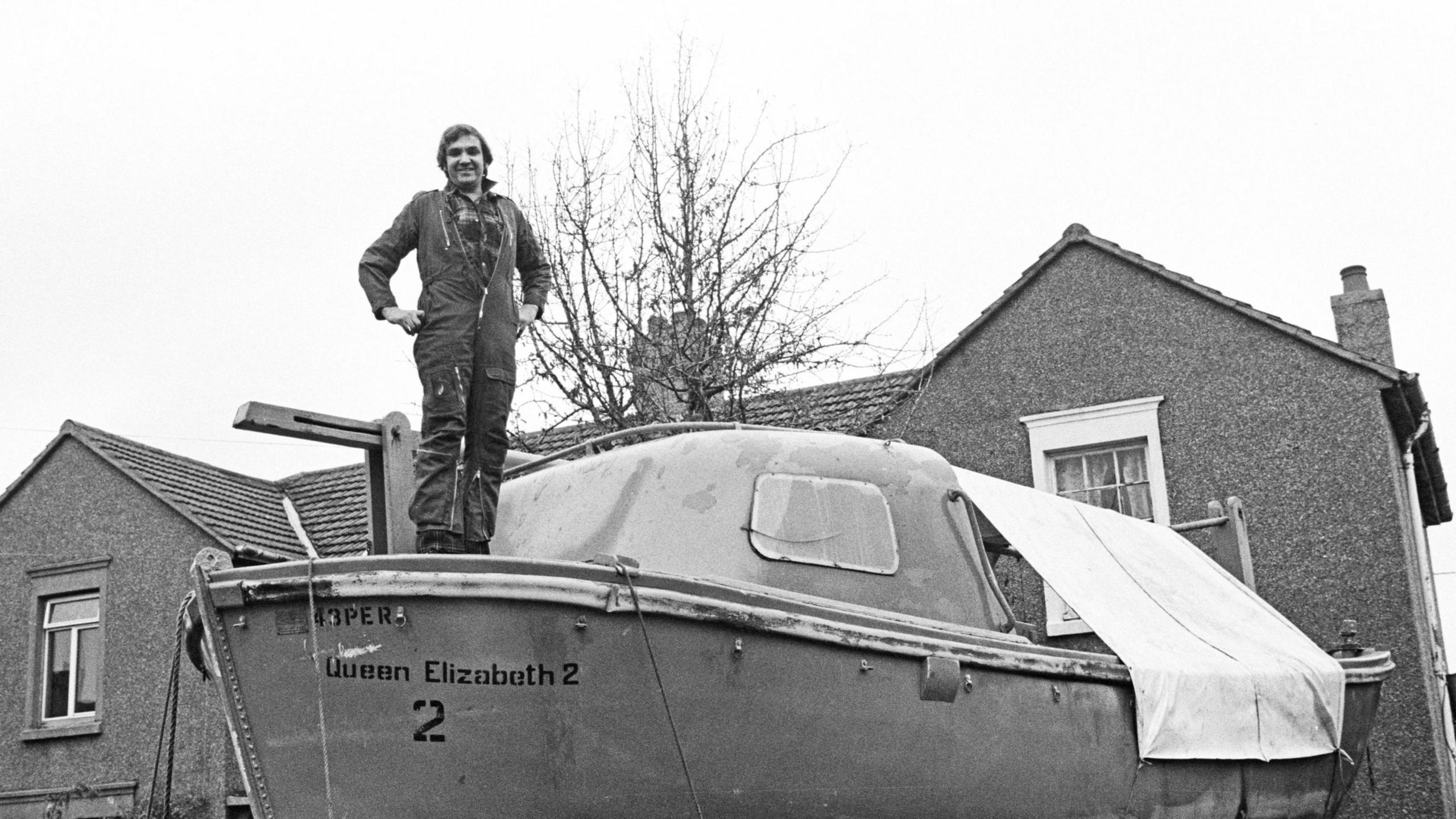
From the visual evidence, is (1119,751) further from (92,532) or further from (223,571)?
(92,532)

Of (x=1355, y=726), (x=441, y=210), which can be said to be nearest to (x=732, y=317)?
(x=1355, y=726)

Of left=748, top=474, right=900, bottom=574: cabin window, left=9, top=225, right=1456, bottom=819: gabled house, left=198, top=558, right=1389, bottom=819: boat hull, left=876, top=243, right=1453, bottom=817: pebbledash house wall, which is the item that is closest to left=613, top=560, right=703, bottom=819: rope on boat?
left=198, top=558, right=1389, bottom=819: boat hull

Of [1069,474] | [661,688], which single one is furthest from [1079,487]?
[661,688]

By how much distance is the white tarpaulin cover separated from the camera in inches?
332

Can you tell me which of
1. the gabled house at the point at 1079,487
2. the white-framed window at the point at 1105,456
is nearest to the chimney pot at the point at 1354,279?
→ the gabled house at the point at 1079,487

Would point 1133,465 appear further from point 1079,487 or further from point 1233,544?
point 1233,544

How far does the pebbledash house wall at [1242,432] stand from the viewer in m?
14.8

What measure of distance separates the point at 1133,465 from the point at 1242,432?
3.91 ft

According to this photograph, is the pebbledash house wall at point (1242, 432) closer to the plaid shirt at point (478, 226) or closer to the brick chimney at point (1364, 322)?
the brick chimney at point (1364, 322)

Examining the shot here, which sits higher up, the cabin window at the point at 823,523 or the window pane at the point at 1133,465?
the window pane at the point at 1133,465

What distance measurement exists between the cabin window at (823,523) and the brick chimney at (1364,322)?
1103cm

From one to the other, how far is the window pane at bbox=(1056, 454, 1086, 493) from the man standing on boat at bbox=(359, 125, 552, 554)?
10.2 metres

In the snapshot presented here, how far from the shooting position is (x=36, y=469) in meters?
21.8

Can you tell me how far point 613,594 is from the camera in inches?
263
